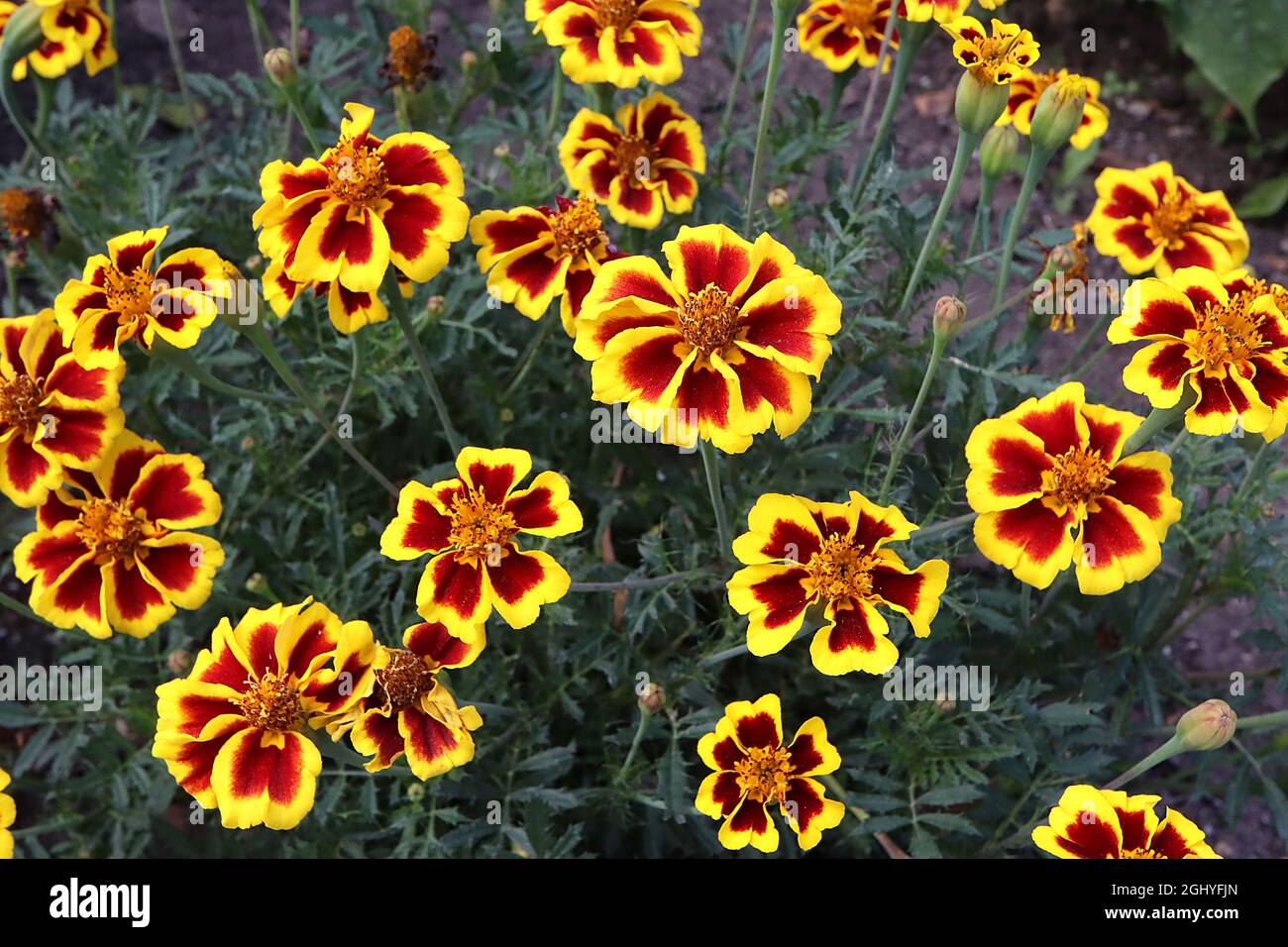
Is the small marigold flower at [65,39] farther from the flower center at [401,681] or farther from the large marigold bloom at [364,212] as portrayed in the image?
the flower center at [401,681]

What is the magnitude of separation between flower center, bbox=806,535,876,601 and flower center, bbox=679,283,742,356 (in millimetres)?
291

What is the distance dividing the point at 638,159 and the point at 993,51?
1.83 feet

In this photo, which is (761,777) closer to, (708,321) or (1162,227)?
(708,321)

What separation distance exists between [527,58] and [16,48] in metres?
0.93

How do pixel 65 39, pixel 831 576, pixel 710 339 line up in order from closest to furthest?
pixel 710 339
pixel 831 576
pixel 65 39

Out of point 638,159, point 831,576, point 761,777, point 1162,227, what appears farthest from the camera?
point 1162,227

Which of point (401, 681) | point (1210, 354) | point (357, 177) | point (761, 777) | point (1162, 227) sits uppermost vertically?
point (1162, 227)

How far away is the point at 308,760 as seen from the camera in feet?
4.39

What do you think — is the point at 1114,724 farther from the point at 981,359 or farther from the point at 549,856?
the point at 549,856

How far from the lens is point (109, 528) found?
162 centimetres

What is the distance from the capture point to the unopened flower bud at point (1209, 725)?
1.41 meters

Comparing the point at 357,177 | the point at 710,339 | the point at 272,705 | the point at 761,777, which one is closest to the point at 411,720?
the point at 272,705

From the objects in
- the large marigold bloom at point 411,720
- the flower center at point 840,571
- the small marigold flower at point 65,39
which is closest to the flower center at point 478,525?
the large marigold bloom at point 411,720

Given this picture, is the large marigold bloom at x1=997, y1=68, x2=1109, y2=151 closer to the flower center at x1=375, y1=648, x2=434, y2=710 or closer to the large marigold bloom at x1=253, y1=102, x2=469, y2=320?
the large marigold bloom at x1=253, y1=102, x2=469, y2=320
